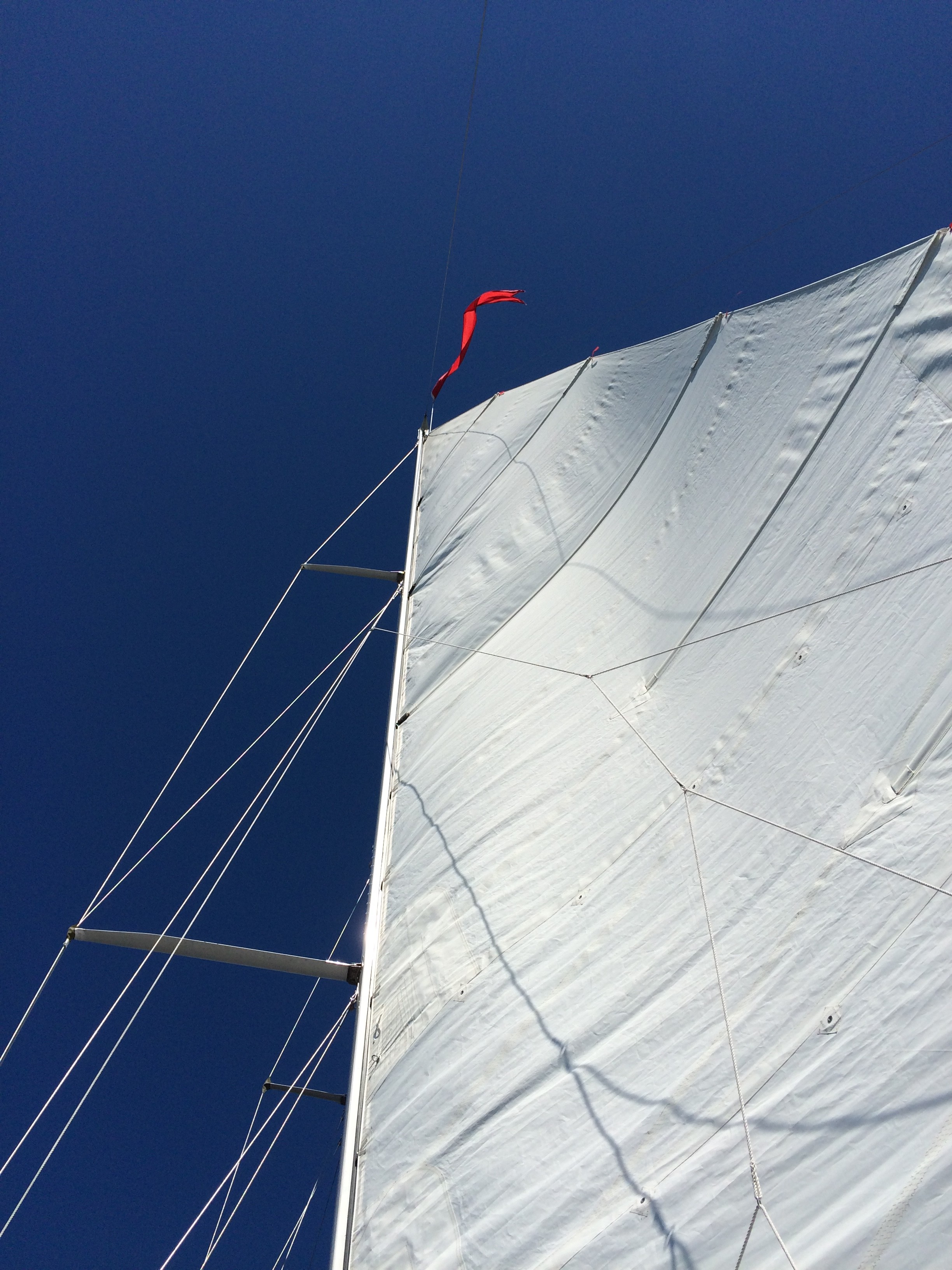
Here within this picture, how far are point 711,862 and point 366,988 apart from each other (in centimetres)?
162

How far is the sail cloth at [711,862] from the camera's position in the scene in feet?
5.82

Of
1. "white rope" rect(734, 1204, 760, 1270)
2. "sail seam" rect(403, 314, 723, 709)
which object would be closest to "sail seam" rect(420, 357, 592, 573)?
"sail seam" rect(403, 314, 723, 709)

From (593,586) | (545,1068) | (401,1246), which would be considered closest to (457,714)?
(593,586)

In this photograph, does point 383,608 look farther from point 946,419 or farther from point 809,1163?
point 809,1163

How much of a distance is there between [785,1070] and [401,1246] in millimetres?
1313

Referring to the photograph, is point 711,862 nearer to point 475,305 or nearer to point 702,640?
point 702,640

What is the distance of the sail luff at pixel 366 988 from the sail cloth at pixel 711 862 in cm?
5

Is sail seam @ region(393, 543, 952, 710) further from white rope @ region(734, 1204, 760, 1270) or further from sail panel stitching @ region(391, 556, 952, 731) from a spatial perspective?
white rope @ region(734, 1204, 760, 1270)

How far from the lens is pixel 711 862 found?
2.51 metres

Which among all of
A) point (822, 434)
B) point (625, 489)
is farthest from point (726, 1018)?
point (625, 489)

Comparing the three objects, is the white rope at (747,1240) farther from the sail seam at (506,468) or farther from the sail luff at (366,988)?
the sail seam at (506,468)

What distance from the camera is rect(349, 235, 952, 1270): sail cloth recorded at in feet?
5.82

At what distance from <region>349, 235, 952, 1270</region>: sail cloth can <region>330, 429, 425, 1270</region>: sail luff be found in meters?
0.05

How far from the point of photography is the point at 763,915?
225 cm
